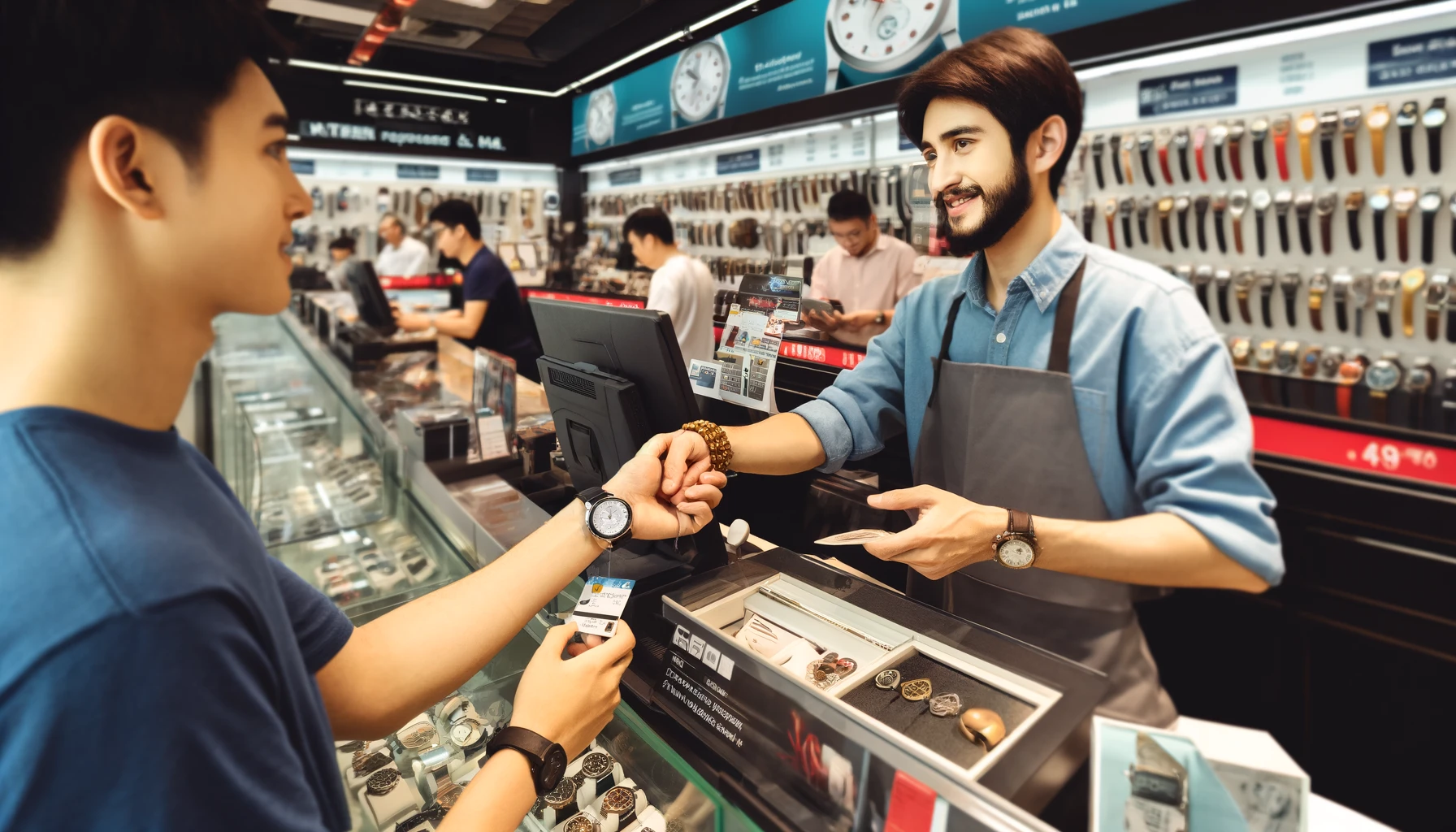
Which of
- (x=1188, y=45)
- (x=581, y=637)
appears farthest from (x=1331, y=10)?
(x=581, y=637)

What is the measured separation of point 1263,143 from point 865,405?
298 centimetres

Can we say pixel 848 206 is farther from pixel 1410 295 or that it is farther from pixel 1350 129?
pixel 1410 295

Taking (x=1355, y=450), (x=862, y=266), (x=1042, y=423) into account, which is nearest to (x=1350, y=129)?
(x=1355, y=450)

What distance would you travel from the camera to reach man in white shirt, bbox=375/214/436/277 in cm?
902

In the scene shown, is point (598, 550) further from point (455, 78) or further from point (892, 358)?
point (455, 78)

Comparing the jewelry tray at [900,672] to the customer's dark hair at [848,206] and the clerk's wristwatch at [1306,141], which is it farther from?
the customer's dark hair at [848,206]

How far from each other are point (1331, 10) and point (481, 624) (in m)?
3.66

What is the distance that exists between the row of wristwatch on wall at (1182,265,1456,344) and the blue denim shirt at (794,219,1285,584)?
209cm

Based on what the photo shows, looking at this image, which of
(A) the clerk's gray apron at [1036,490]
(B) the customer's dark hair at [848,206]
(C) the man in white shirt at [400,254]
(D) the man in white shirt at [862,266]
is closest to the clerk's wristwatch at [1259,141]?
(D) the man in white shirt at [862,266]

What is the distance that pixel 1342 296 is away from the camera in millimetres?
3293

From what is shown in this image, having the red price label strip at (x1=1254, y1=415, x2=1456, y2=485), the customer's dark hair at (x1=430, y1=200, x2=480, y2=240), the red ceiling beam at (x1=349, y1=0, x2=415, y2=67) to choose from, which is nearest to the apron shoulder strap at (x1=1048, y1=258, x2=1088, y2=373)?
the red price label strip at (x1=1254, y1=415, x2=1456, y2=485)

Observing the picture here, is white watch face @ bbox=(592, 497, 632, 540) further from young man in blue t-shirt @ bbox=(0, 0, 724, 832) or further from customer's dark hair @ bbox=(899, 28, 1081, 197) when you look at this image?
customer's dark hair @ bbox=(899, 28, 1081, 197)

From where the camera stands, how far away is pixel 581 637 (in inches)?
42.0

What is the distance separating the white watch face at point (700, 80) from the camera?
646 centimetres
